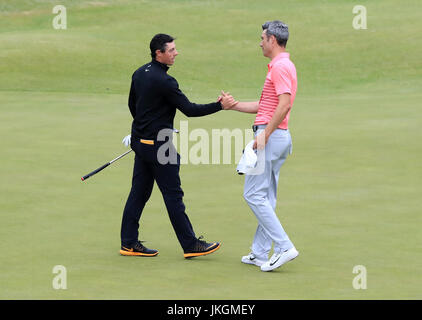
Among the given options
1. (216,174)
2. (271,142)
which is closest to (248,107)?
(271,142)

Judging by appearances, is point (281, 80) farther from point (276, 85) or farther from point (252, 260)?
point (252, 260)

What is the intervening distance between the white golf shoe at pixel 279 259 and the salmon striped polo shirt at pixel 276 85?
1123 millimetres

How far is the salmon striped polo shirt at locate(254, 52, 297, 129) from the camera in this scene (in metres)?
7.66

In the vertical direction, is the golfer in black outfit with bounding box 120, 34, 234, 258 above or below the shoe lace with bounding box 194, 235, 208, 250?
above

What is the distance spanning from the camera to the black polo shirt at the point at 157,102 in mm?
8211

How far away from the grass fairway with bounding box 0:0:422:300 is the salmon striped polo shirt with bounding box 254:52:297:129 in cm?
142

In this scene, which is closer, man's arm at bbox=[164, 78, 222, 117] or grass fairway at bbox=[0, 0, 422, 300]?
grass fairway at bbox=[0, 0, 422, 300]

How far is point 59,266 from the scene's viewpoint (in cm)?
795

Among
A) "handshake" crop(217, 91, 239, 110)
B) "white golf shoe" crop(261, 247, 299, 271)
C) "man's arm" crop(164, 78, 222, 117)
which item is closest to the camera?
"white golf shoe" crop(261, 247, 299, 271)

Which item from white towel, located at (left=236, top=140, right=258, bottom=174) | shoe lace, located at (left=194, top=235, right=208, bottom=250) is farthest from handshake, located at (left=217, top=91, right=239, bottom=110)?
shoe lace, located at (left=194, top=235, right=208, bottom=250)

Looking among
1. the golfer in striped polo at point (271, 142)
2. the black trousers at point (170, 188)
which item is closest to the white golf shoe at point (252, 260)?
the golfer in striped polo at point (271, 142)

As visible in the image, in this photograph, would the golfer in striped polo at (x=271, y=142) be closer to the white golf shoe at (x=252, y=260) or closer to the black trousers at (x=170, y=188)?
the white golf shoe at (x=252, y=260)

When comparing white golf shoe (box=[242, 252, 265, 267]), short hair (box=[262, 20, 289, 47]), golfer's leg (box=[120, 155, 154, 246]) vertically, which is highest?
short hair (box=[262, 20, 289, 47])

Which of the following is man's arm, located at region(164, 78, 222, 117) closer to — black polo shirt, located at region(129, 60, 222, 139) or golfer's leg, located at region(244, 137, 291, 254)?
black polo shirt, located at region(129, 60, 222, 139)
